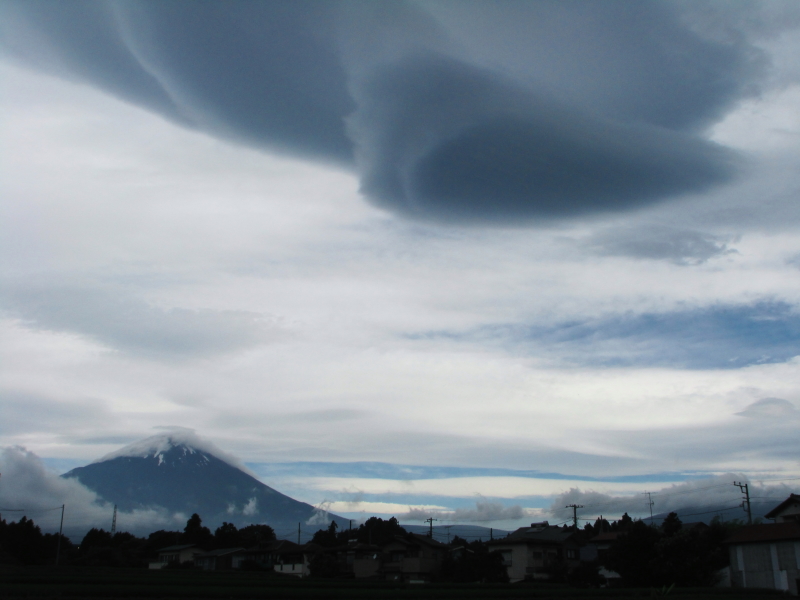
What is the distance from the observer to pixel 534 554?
3115 inches

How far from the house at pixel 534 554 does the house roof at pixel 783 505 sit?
23.6 meters

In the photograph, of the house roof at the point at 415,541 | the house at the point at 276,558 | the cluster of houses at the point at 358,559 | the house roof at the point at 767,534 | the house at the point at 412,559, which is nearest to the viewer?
the house roof at the point at 767,534

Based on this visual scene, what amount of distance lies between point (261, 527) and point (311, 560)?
71102mm

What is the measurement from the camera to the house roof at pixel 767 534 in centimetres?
5291

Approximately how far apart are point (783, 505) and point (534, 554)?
28.4 metres

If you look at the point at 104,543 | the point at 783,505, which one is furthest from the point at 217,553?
the point at 783,505

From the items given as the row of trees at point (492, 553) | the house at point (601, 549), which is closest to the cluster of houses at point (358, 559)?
the row of trees at point (492, 553)

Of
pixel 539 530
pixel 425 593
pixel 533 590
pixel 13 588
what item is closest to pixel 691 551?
pixel 533 590

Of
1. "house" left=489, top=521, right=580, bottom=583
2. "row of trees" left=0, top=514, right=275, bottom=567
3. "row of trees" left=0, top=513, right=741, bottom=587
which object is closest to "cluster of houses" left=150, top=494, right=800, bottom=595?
"house" left=489, top=521, right=580, bottom=583

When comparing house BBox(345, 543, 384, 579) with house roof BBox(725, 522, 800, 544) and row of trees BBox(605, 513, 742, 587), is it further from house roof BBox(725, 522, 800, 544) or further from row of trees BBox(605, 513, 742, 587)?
house roof BBox(725, 522, 800, 544)

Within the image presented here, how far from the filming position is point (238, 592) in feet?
160

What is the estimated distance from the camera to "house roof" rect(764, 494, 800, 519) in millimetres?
65188

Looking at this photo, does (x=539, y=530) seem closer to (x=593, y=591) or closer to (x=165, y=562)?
(x=593, y=591)

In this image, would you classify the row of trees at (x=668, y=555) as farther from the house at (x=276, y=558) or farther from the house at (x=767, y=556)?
the house at (x=276, y=558)
